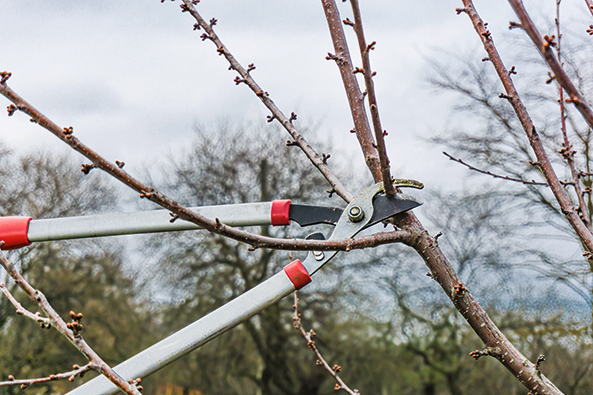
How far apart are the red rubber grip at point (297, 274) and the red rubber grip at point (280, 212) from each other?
161 mm

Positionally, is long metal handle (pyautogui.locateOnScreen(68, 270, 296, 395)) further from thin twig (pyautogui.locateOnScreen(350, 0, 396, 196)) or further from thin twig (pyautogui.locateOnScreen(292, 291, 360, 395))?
thin twig (pyautogui.locateOnScreen(350, 0, 396, 196))

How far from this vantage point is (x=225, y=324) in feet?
3.34

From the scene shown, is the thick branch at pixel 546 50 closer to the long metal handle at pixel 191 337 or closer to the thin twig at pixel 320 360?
the long metal handle at pixel 191 337

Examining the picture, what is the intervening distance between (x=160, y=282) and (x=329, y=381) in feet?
11.5

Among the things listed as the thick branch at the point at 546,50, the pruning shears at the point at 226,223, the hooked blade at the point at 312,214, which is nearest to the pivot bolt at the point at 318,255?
the pruning shears at the point at 226,223

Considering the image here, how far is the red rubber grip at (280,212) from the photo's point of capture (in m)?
1.21

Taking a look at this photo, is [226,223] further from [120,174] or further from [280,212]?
[120,174]

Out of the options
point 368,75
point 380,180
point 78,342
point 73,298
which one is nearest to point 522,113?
point 380,180

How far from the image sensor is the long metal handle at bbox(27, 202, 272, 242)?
3.79ft

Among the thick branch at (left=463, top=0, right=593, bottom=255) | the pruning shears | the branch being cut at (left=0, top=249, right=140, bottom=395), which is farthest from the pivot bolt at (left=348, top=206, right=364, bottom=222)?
the branch being cut at (left=0, top=249, right=140, bottom=395)

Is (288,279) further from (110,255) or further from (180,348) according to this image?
(110,255)

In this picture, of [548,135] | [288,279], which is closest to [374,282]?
[548,135]

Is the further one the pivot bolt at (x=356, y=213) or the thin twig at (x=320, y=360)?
the thin twig at (x=320, y=360)

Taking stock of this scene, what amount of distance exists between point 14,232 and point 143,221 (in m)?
0.40
